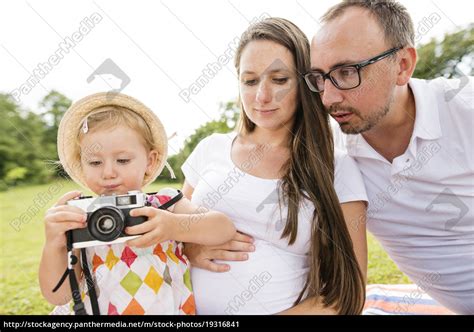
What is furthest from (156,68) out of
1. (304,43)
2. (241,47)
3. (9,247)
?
(9,247)

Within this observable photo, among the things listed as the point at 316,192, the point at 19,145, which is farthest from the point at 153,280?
the point at 19,145

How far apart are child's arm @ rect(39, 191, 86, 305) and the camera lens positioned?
39mm

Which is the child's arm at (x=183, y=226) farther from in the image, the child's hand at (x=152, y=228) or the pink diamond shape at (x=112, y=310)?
the pink diamond shape at (x=112, y=310)

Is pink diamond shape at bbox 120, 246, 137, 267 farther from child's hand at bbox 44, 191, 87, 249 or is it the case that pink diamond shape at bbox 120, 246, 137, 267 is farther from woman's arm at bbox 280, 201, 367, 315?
woman's arm at bbox 280, 201, 367, 315

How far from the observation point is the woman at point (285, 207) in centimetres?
155

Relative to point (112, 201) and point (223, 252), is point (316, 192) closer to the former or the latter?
point (223, 252)

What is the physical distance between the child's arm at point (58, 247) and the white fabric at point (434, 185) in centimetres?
99

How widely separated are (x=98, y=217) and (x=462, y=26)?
6.39 ft

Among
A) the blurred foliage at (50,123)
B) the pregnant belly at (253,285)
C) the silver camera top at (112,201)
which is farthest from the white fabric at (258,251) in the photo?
the blurred foliage at (50,123)

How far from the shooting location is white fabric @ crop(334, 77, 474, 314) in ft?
5.65
